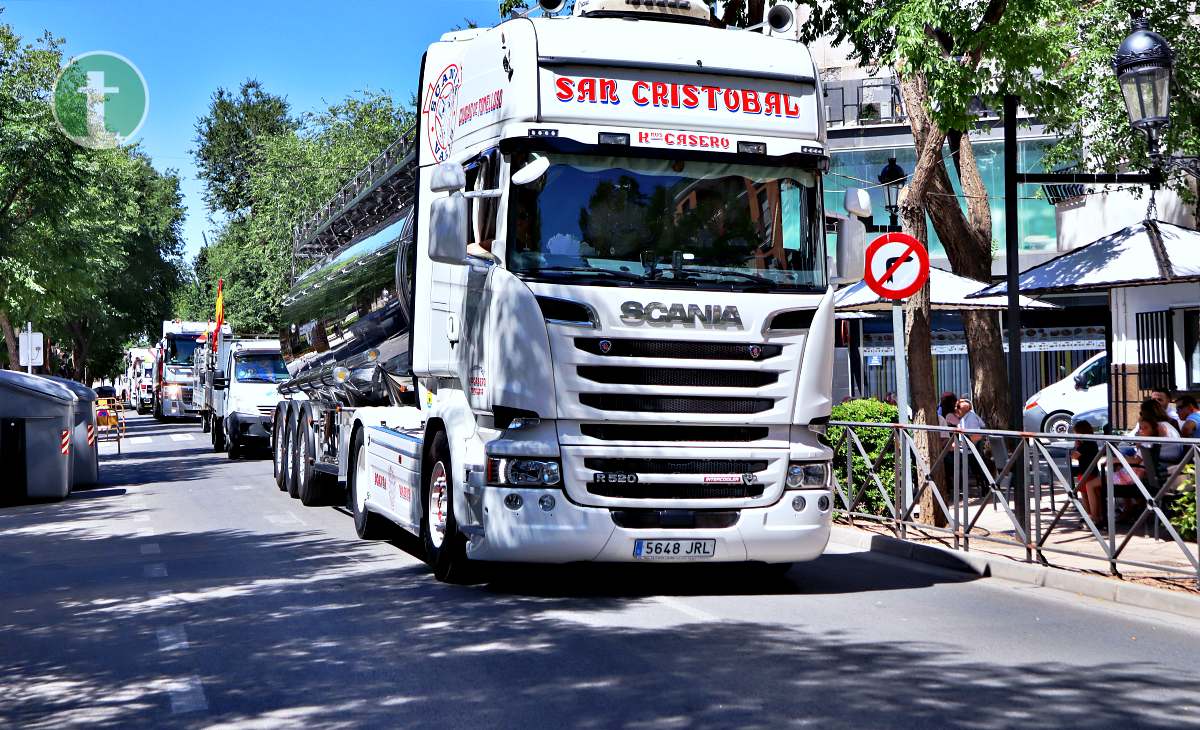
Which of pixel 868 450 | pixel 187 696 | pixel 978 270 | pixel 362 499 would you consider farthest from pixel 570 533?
pixel 978 270

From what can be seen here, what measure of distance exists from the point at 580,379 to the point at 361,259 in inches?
247

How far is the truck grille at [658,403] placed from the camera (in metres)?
9.39

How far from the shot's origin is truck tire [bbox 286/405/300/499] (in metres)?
19.2

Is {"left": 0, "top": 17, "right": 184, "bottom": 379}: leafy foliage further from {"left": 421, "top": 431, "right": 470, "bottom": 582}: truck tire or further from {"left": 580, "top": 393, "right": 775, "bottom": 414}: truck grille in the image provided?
{"left": 580, "top": 393, "right": 775, "bottom": 414}: truck grille

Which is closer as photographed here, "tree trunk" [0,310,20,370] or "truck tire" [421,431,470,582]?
"truck tire" [421,431,470,582]

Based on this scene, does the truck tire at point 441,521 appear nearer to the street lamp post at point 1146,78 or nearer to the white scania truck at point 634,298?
the white scania truck at point 634,298

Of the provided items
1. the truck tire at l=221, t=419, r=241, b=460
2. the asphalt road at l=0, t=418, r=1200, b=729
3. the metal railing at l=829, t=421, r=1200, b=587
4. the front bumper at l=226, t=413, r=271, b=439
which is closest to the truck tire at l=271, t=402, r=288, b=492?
the asphalt road at l=0, t=418, r=1200, b=729

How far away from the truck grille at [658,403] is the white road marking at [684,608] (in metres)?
1.32

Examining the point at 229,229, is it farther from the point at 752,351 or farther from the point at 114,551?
the point at 752,351

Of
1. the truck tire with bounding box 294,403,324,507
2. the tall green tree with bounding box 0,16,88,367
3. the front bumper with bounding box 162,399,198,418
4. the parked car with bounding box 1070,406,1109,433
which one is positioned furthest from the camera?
the front bumper with bounding box 162,399,198,418

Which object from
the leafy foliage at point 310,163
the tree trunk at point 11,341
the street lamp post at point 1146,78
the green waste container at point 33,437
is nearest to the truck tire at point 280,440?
the green waste container at point 33,437

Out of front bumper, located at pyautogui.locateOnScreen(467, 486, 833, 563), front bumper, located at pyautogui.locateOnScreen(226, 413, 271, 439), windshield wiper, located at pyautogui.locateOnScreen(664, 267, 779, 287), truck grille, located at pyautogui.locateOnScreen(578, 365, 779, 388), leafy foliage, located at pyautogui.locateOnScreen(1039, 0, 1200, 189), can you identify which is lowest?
front bumper, located at pyautogui.locateOnScreen(467, 486, 833, 563)

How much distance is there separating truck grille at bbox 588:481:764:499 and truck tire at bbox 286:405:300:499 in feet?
34.0

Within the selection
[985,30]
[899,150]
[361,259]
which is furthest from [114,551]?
[899,150]
